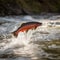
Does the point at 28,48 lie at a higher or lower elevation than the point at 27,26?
lower

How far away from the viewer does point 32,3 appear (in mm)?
29594

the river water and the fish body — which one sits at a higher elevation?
the fish body

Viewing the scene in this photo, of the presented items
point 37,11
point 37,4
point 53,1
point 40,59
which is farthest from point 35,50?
point 53,1

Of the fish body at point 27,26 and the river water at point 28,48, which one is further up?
the fish body at point 27,26

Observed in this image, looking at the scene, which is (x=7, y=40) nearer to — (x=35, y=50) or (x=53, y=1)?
(x=35, y=50)

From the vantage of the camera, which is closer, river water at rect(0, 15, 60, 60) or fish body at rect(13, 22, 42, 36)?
river water at rect(0, 15, 60, 60)

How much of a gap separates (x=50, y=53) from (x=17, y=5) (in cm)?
1680

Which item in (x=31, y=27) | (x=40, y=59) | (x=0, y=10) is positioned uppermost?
(x=0, y=10)

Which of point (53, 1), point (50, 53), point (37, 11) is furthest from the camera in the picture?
point (53, 1)

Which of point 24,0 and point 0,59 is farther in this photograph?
point 24,0

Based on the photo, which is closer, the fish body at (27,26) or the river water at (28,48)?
the river water at (28,48)

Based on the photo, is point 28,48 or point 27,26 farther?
point 27,26

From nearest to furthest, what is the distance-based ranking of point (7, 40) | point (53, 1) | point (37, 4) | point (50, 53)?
point (50, 53)
point (7, 40)
point (37, 4)
point (53, 1)

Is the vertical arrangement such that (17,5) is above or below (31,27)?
above
